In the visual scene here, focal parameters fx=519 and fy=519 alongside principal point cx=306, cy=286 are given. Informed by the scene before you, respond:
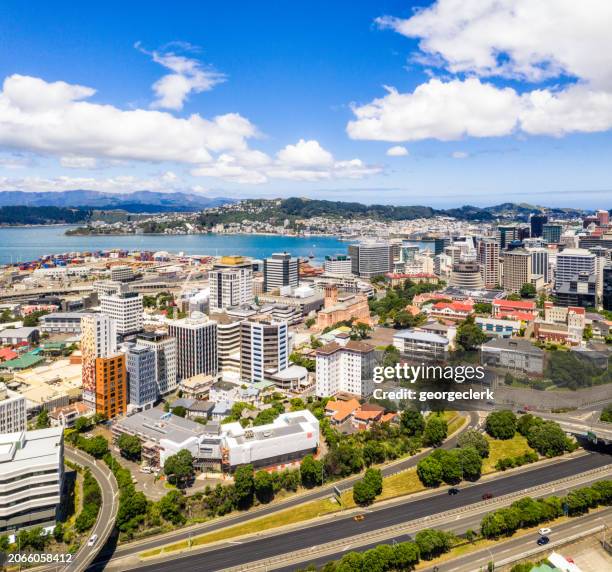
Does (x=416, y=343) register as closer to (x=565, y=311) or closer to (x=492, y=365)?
(x=492, y=365)

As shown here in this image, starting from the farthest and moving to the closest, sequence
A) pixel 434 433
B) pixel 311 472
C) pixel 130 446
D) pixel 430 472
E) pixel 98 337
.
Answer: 1. pixel 98 337
2. pixel 434 433
3. pixel 130 446
4. pixel 311 472
5. pixel 430 472

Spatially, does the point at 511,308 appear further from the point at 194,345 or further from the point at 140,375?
the point at 140,375

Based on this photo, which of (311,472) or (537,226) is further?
(537,226)

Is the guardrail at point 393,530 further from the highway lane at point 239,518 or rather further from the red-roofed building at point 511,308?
the red-roofed building at point 511,308

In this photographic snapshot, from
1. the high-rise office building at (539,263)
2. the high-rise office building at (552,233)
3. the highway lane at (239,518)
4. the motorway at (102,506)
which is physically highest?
the high-rise office building at (552,233)

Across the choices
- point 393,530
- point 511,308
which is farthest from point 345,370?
point 511,308

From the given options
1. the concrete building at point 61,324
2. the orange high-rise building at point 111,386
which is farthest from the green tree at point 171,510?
the concrete building at point 61,324

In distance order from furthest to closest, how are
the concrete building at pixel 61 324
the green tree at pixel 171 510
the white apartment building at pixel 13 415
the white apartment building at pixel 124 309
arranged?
the concrete building at pixel 61 324, the white apartment building at pixel 124 309, the white apartment building at pixel 13 415, the green tree at pixel 171 510
